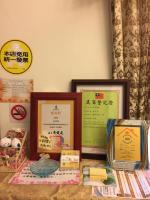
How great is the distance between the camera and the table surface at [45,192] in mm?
Answer: 994

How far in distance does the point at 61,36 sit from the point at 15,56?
291mm

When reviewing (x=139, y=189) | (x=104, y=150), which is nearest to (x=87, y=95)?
(x=104, y=150)

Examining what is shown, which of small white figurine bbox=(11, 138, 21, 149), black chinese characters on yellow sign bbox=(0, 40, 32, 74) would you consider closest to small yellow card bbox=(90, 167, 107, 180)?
small white figurine bbox=(11, 138, 21, 149)

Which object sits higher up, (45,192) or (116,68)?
(116,68)

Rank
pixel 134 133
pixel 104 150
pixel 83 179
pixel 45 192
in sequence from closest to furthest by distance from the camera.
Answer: pixel 45 192, pixel 83 179, pixel 134 133, pixel 104 150

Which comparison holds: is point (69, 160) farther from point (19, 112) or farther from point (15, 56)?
point (15, 56)

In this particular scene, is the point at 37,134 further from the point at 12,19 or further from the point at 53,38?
the point at 12,19

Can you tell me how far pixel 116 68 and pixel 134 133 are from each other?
14.1 inches

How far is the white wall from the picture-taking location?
4.53 feet

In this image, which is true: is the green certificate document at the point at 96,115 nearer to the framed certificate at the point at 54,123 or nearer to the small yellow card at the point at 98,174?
the framed certificate at the point at 54,123

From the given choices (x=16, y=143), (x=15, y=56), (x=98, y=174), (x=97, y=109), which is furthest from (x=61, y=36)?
(x=98, y=174)

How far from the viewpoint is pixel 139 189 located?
1.04 metres

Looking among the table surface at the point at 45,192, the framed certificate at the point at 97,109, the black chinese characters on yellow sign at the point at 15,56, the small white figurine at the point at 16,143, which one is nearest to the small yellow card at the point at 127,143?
the framed certificate at the point at 97,109

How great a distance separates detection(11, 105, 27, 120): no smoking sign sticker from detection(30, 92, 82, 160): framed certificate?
4.6 inches
